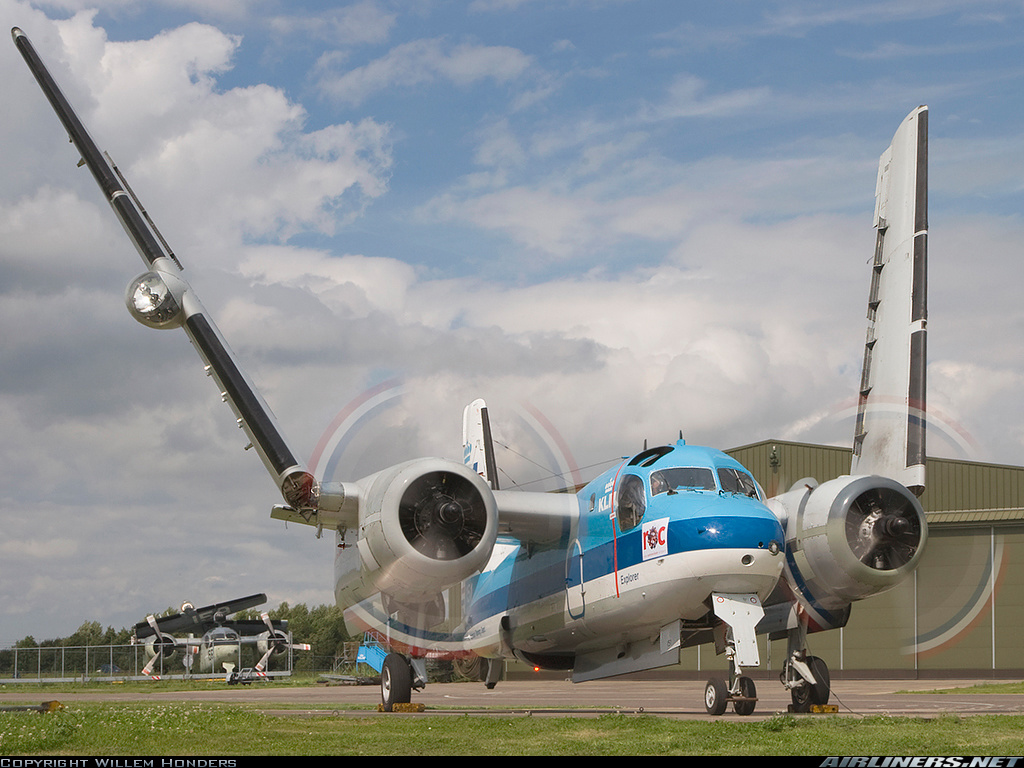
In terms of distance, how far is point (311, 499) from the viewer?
1711cm

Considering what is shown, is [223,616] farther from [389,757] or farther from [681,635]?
[389,757]

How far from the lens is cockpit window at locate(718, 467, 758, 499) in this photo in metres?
16.6

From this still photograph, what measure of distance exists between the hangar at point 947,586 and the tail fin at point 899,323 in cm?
2104

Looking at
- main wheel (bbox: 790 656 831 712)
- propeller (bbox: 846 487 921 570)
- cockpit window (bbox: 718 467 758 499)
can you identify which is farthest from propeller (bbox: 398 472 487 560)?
propeller (bbox: 846 487 921 570)

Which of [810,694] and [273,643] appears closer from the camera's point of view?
[810,694]

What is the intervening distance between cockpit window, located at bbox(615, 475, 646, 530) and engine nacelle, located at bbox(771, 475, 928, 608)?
297 centimetres

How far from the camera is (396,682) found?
2016 cm

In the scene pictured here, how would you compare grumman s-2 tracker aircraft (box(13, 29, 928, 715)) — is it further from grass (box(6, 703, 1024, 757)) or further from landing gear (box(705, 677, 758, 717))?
grass (box(6, 703, 1024, 757))

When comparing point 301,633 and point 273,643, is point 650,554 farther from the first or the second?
point 301,633

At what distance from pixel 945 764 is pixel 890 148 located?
48.4 feet

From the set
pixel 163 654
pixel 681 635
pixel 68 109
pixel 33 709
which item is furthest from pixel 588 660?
pixel 163 654

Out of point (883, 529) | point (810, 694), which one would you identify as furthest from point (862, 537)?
point (810, 694)

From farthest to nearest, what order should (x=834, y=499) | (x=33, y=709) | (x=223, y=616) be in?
1. (x=223, y=616)
2. (x=33, y=709)
3. (x=834, y=499)

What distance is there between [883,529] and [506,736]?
7462 millimetres
